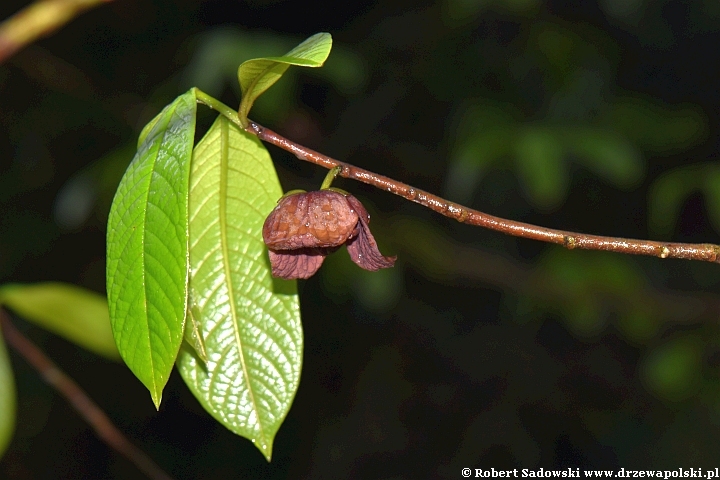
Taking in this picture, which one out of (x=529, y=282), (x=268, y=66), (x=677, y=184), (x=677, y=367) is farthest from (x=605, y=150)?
(x=268, y=66)

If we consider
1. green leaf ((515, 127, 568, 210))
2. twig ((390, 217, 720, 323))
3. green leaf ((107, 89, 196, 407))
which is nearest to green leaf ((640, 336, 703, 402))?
twig ((390, 217, 720, 323))

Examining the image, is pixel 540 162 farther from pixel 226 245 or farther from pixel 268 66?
pixel 268 66

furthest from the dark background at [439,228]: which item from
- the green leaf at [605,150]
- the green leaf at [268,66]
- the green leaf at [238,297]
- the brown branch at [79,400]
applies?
the green leaf at [268,66]

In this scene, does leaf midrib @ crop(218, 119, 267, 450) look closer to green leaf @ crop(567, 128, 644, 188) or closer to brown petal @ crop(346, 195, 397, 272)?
brown petal @ crop(346, 195, 397, 272)

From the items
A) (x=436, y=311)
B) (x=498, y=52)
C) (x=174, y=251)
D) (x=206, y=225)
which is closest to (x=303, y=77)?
(x=498, y=52)

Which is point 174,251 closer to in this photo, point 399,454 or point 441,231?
point 441,231
